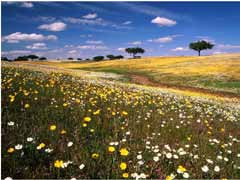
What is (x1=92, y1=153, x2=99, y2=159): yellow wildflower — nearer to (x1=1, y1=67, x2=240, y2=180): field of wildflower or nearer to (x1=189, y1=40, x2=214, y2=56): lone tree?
(x1=1, y1=67, x2=240, y2=180): field of wildflower

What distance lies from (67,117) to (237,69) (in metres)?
57.8

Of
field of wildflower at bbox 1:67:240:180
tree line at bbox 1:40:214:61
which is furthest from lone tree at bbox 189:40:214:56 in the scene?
field of wildflower at bbox 1:67:240:180

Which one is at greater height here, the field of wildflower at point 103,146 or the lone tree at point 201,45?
the lone tree at point 201,45

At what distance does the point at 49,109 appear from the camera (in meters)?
8.03

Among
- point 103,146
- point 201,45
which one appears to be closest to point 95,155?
point 103,146

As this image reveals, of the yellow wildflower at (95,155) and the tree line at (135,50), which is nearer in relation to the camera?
the yellow wildflower at (95,155)

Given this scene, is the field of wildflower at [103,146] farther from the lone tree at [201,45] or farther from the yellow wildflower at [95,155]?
the lone tree at [201,45]

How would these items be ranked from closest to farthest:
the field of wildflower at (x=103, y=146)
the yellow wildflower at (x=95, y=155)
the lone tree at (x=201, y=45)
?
the field of wildflower at (x=103, y=146) < the yellow wildflower at (x=95, y=155) < the lone tree at (x=201, y=45)

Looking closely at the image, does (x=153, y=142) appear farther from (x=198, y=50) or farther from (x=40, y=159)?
(x=198, y=50)

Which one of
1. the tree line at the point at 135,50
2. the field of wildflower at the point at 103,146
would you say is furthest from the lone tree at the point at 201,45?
the field of wildflower at the point at 103,146

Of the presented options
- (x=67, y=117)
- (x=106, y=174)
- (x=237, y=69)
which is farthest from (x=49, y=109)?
(x=237, y=69)

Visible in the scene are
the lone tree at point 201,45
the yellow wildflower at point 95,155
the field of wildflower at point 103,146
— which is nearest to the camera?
the field of wildflower at point 103,146

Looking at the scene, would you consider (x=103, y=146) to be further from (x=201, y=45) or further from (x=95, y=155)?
(x=201, y=45)

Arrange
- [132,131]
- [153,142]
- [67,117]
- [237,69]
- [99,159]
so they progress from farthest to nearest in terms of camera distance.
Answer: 1. [237,69]
2. [67,117]
3. [132,131]
4. [153,142]
5. [99,159]
